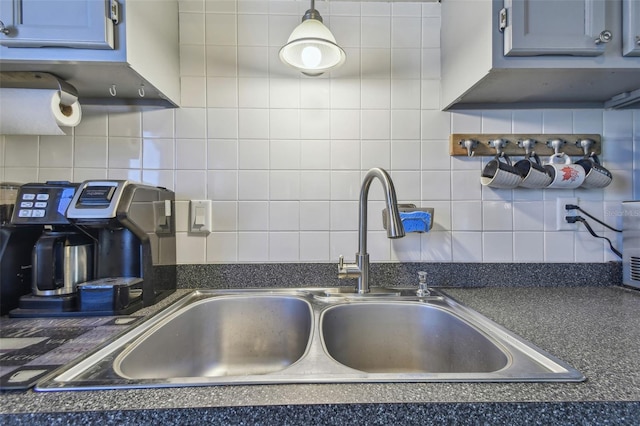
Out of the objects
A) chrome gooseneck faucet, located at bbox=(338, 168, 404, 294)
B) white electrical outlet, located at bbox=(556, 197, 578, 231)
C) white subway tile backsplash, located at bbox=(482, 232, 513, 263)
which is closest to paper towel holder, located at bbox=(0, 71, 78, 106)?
chrome gooseneck faucet, located at bbox=(338, 168, 404, 294)

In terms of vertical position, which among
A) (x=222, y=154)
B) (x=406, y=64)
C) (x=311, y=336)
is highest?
(x=406, y=64)

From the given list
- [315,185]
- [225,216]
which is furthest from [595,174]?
[225,216]

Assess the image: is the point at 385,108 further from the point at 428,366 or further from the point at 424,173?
the point at 428,366

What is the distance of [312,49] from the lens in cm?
90

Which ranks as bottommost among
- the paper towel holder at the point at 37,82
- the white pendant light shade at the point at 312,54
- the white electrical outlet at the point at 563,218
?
the white electrical outlet at the point at 563,218

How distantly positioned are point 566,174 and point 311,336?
1.02 metres

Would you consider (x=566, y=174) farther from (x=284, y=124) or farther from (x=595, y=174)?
(x=284, y=124)

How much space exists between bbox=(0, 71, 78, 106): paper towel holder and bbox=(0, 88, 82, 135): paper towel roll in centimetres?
2

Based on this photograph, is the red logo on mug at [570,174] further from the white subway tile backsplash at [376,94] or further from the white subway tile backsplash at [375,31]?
the white subway tile backsplash at [375,31]

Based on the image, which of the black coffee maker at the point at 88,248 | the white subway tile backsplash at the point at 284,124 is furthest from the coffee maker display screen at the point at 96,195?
the white subway tile backsplash at the point at 284,124

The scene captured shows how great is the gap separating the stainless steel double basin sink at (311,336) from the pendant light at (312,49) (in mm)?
733

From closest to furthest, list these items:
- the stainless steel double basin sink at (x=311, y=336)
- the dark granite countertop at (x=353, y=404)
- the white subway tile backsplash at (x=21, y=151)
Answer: the dark granite countertop at (x=353, y=404), the stainless steel double basin sink at (x=311, y=336), the white subway tile backsplash at (x=21, y=151)

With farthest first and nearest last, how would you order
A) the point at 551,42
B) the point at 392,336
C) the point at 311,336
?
the point at 392,336, the point at 551,42, the point at 311,336

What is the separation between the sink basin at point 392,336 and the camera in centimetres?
83
